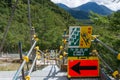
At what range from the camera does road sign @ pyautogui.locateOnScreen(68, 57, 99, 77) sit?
20.7 feet

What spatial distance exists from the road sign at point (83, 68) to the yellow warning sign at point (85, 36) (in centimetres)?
37

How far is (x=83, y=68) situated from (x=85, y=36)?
661mm

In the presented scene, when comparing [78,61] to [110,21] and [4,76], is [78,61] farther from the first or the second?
[110,21]

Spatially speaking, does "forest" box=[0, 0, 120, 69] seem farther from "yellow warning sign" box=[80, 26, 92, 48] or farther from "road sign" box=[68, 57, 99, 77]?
"road sign" box=[68, 57, 99, 77]

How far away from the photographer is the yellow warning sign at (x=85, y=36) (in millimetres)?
6539

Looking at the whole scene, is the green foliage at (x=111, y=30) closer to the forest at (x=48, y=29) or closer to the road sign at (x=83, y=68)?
the forest at (x=48, y=29)

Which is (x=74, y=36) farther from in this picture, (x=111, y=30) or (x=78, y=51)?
(x=111, y=30)

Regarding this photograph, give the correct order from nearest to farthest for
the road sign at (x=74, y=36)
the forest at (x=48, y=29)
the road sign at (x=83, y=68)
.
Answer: the road sign at (x=83, y=68) < the road sign at (x=74, y=36) < the forest at (x=48, y=29)

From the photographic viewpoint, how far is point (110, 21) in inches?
424

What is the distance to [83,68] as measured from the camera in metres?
6.34

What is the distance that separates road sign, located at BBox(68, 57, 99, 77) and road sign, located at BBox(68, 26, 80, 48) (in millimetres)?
360

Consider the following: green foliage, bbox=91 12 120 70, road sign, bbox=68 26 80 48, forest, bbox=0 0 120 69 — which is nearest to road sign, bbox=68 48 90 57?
road sign, bbox=68 26 80 48

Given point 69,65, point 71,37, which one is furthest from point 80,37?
point 69,65

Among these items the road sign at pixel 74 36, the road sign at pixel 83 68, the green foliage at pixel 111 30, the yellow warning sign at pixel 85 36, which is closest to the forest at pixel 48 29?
the green foliage at pixel 111 30
